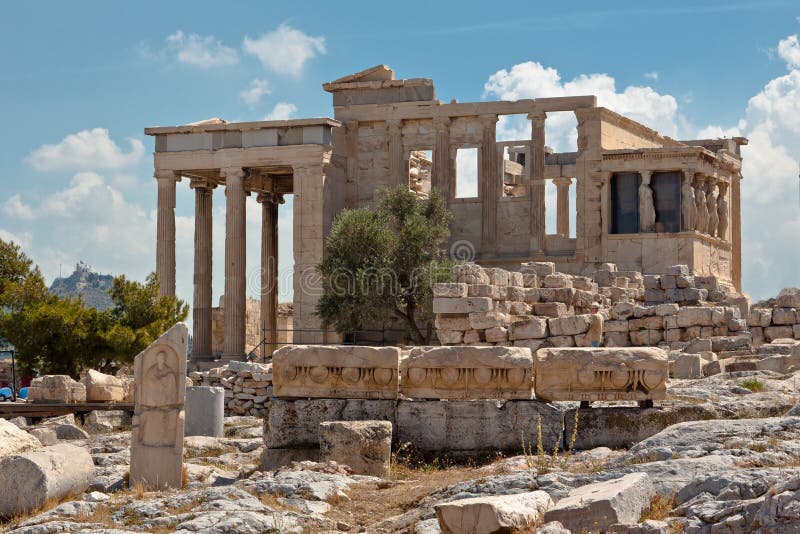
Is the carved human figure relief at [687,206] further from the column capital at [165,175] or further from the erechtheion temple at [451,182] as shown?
the column capital at [165,175]

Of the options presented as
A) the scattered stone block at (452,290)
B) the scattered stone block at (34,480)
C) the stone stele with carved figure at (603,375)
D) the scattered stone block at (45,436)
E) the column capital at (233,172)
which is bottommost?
the scattered stone block at (45,436)

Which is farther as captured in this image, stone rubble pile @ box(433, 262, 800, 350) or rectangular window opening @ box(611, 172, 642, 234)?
rectangular window opening @ box(611, 172, 642, 234)

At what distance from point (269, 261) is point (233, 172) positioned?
420 centimetres

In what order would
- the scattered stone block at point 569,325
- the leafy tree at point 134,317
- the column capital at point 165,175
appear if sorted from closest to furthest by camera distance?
1. the scattered stone block at point 569,325
2. the leafy tree at point 134,317
3. the column capital at point 165,175

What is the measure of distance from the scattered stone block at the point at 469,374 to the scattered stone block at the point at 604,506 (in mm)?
4110

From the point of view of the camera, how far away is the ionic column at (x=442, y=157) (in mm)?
36584

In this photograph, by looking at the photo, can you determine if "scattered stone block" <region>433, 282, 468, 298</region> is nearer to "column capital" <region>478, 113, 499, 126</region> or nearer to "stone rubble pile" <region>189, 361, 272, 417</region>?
"stone rubble pile" <region>189, 361, 272, 417</region>

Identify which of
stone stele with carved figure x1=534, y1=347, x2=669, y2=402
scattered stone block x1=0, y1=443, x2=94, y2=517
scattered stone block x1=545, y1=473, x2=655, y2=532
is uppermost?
stone stele with carved figure x1=534, y1=347, x2=669, y2=402

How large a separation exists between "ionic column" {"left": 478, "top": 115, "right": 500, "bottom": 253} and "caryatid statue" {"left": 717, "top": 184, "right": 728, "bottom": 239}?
6.09 meters

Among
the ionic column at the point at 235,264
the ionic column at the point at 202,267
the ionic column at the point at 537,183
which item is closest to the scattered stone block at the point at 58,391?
the ionic column at the point at 235,264

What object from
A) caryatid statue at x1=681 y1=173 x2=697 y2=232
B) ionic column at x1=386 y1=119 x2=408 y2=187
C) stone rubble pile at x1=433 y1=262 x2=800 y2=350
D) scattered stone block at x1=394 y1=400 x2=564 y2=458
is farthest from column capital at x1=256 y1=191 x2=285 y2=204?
scattered stone block at x1=394 y1=400 x2=564 y2=458

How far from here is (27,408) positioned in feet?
73.3

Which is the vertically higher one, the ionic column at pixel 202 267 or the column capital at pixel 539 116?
the column capital at pixel 539 116

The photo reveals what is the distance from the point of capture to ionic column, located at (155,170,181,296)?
37.3m
